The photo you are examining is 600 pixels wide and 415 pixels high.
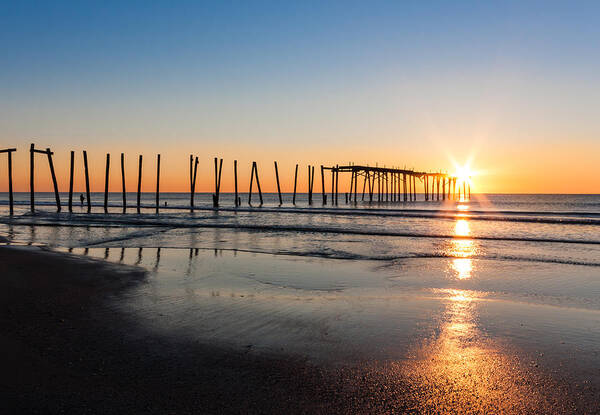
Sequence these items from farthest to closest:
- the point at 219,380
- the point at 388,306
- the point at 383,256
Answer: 1. the point at 383,256
2. the point at 388,306
3. the point at 219,380

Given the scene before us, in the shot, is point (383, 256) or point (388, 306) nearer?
point (388, 306)

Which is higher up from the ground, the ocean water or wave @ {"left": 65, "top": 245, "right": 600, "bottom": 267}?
the ocean water

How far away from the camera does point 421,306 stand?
6180 millimetres

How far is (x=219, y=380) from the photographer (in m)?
3.44

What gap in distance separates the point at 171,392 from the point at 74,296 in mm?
3899

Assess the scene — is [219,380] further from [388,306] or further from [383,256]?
[383,256]

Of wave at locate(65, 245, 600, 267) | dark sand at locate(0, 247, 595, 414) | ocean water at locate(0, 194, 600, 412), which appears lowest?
wave at locate(65, 245, 600, 267)

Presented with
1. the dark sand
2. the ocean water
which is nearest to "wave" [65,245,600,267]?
the ocean water

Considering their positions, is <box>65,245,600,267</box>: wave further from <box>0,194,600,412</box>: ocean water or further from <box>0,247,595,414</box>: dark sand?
<box>0,247,595,414</box>: dark sand

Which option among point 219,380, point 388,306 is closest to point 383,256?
point 388,306

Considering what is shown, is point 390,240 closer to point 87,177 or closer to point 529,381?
point 529,381

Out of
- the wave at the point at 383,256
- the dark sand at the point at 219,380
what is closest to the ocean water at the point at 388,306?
the wave at the point at 383,256

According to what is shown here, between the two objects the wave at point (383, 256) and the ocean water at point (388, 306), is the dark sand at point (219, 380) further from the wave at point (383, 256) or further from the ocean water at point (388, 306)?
the wave at point (383, 256)

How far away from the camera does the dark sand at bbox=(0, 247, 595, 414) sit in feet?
9.95
